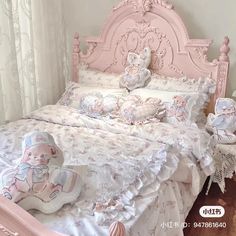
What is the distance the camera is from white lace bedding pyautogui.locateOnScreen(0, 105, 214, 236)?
4.10 ft

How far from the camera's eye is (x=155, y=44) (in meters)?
2.68

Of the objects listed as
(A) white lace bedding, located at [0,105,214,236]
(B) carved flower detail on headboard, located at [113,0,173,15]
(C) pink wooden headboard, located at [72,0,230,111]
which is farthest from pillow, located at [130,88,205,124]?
(B) carved flower detail on headboard, located at [113,0,173,15]

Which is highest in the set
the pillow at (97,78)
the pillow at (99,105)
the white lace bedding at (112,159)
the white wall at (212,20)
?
the white wall at (212,20)

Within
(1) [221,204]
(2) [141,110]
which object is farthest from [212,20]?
(1) [221,204]

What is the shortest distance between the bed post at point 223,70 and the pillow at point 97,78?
2.63ft

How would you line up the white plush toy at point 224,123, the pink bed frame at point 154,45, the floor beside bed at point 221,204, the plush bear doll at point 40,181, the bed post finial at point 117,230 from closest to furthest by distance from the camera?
the bed post finial at point 117,230, the plush bear doll at point 40,181, the floor beside bed at point 221,204, the white plush toy at point 224,123, the pink bed frame at point 154,45

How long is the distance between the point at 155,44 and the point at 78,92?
75 centimetres

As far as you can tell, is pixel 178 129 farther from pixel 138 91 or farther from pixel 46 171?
pixel 46 171

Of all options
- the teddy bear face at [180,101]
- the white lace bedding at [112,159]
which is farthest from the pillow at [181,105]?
the white lace bedding at [112,159]

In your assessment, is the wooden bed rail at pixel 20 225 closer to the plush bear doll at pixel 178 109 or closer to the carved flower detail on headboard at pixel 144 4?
the plush bear doll at pixel 178 109

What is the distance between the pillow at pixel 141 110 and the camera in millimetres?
2271

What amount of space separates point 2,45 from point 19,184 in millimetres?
1566

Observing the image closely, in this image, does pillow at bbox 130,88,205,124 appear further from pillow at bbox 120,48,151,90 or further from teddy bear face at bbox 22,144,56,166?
teddy bear face at bbox 22,144,56,166

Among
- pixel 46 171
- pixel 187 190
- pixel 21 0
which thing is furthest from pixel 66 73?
pixel 46 171
